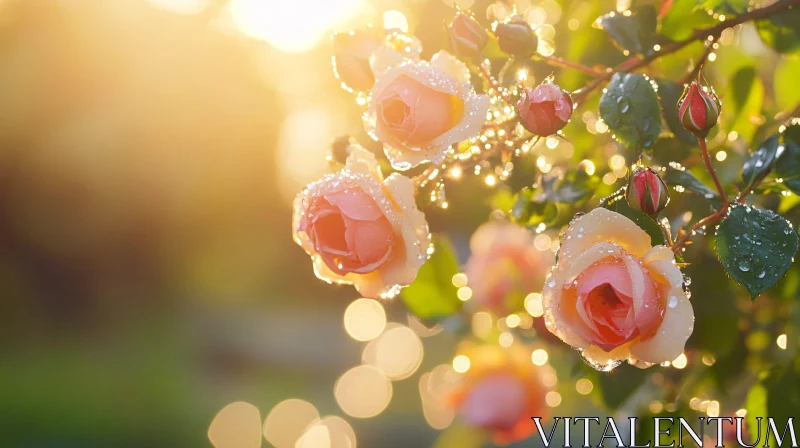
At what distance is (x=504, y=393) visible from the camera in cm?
98

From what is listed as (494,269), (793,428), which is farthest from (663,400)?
(494,269)

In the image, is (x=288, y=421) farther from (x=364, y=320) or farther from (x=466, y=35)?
(x=466, y=35)

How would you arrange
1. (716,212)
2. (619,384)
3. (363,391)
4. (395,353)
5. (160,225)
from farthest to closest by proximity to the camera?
1. (160,225)
2. (395,353)
3. (363,391)
4. (619,384)
5. (716,212)

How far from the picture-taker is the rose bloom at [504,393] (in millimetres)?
978

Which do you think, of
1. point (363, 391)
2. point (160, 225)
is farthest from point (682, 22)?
point (160, 225)

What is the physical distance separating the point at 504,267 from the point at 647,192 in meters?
0.58

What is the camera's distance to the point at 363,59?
0.56m

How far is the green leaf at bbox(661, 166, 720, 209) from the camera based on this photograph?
0.53 metres

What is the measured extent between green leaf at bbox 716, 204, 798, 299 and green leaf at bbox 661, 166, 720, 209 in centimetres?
5

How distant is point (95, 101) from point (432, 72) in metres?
4.48

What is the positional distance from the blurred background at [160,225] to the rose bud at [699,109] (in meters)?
Answer: 2.92

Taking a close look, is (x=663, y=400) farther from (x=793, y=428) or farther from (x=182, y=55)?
(x=182, y=55)

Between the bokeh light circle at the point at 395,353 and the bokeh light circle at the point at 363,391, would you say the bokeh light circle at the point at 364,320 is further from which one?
the bokeh light circle at the point at 363,391

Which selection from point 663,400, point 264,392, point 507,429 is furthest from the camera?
point 264,392
